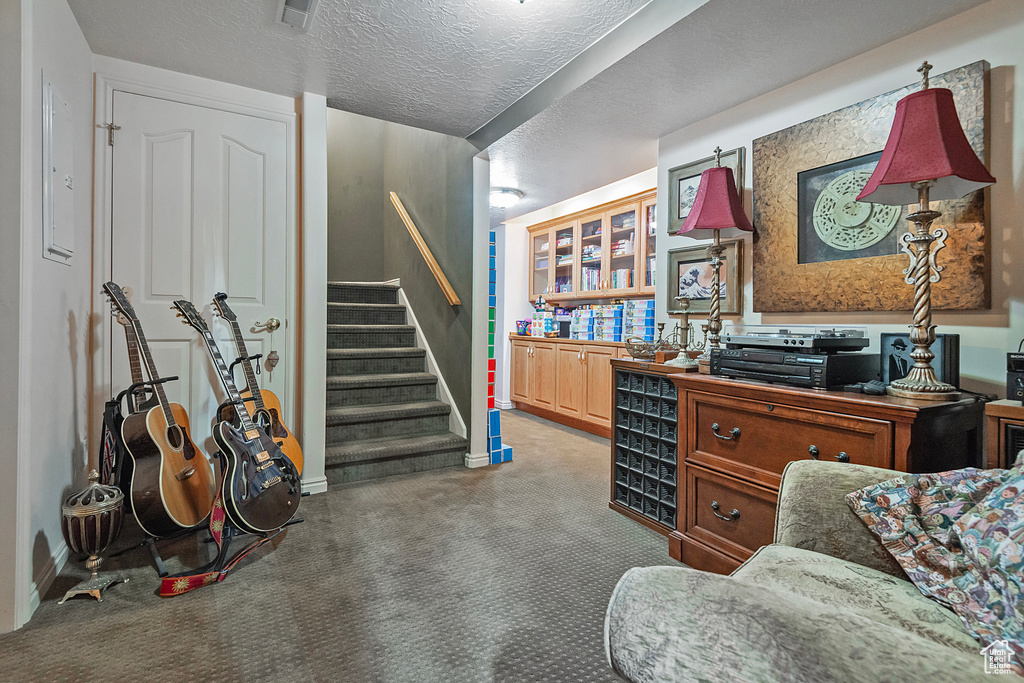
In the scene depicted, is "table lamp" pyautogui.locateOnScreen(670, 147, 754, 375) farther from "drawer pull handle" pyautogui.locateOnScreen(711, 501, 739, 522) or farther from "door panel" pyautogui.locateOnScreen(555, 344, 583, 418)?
"door panel" pyautogui.locateOnScreen(555, 344, 583, 418)

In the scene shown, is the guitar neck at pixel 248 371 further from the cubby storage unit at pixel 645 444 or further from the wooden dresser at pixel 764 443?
the wooden dresser at pixel 764 443

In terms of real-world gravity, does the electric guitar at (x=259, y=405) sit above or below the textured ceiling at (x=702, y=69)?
below

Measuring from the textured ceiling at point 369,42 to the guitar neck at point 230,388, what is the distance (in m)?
1.38

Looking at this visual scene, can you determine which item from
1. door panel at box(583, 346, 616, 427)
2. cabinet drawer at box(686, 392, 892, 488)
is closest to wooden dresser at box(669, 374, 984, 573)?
cabinet drawer at box(686, 392, 892, 488)

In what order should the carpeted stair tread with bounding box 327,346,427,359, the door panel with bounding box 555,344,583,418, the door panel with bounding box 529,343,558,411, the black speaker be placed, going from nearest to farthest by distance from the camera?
the black speaker < the carpeted stair tread with bounding box 327,346,427,359 < the door panel with bounding box 555,344,583,418 < the door panel with bounding box 529,343,558,411

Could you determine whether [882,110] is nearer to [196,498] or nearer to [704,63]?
[704,63]

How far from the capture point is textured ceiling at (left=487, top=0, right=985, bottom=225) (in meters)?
1.84

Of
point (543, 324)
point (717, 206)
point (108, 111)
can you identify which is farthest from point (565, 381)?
point (108, 111)

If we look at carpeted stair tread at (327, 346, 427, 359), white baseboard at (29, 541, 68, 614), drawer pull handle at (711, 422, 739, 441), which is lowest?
white baseboard at (29, 541, 68, 614)

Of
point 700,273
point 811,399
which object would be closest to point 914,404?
point 811,399

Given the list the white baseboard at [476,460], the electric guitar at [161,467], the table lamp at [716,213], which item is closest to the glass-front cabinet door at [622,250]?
the table lamp at [716,213]

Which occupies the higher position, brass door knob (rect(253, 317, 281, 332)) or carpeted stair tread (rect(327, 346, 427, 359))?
brass door knob (rect(253, 317, 281, 332))

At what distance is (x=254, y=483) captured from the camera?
199cm

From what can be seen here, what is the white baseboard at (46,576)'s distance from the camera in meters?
1.69
